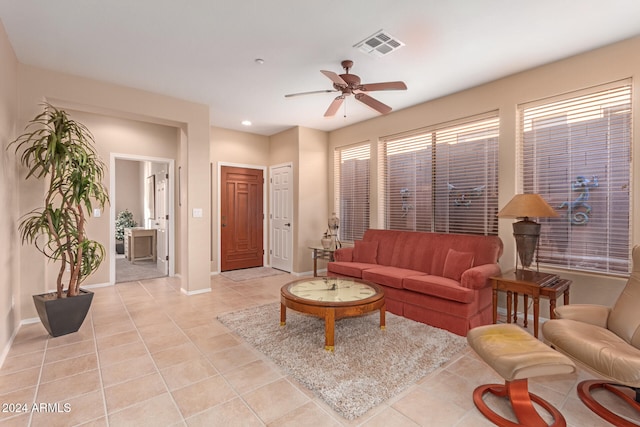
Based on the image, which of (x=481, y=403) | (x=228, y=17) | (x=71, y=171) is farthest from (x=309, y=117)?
(x=481, y=403)

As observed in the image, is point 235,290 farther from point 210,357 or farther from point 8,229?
point 8,229

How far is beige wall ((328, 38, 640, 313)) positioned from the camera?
290 centimetres

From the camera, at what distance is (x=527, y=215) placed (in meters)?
2.96

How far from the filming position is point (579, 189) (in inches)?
125

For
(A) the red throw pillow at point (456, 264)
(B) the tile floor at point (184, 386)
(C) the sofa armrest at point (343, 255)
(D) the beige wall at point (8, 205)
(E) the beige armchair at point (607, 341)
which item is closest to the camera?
(E) the beige armchair at point (607, 341)

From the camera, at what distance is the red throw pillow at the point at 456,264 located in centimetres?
344

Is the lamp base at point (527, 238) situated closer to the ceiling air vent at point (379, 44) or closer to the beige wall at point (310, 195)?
the ceiling air vent at point (379, 44)

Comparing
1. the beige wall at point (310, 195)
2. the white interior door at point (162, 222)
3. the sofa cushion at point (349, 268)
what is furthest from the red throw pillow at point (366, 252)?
the white interior door at point (162, 222)

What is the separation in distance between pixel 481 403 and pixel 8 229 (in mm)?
4086

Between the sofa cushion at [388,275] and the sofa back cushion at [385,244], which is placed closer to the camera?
the sofa cushion at [388,275]

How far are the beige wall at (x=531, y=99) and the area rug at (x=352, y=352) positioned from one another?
1.48 metres

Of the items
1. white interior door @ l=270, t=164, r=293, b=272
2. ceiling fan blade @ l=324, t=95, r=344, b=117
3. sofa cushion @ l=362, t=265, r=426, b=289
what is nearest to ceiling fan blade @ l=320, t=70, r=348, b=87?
ceiling fan blade @ l=324, t=95, r=344, b=117

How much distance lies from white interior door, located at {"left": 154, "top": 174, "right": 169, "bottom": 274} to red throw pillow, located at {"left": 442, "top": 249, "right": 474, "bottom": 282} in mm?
4781

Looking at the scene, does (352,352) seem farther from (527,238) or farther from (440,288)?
(527,238)
